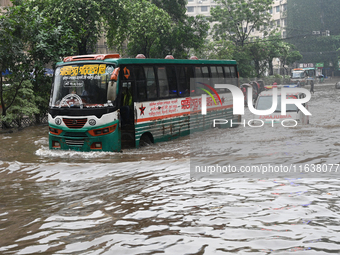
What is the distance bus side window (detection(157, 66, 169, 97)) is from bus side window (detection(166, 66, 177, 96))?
178 millimetres

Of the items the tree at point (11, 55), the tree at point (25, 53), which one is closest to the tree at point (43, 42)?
the tree at point (25, 53)

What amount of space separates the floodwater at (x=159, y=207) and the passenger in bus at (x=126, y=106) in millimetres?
1109

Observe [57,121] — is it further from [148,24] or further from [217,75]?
[148,24]

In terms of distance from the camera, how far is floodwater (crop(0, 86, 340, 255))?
18.1 feet

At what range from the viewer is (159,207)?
7094 millimetres

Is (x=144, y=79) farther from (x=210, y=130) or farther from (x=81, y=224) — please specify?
(x=81, y=224)

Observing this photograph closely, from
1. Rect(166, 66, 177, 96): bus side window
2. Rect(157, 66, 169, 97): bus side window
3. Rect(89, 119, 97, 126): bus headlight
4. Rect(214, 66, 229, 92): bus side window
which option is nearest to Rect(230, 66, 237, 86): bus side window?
Rect(214, 66, 229, 92): bus side window

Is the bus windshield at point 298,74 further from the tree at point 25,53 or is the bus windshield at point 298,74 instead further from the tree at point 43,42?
the tree at point 25,53

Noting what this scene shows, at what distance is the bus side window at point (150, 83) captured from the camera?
42.8 feet

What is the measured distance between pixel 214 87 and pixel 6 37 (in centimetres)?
849

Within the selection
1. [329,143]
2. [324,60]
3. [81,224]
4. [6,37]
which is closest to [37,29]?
[6,37]

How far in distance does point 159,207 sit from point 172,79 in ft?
25.4

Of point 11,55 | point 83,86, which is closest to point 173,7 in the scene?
point 11,55

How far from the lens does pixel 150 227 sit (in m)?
6.14
